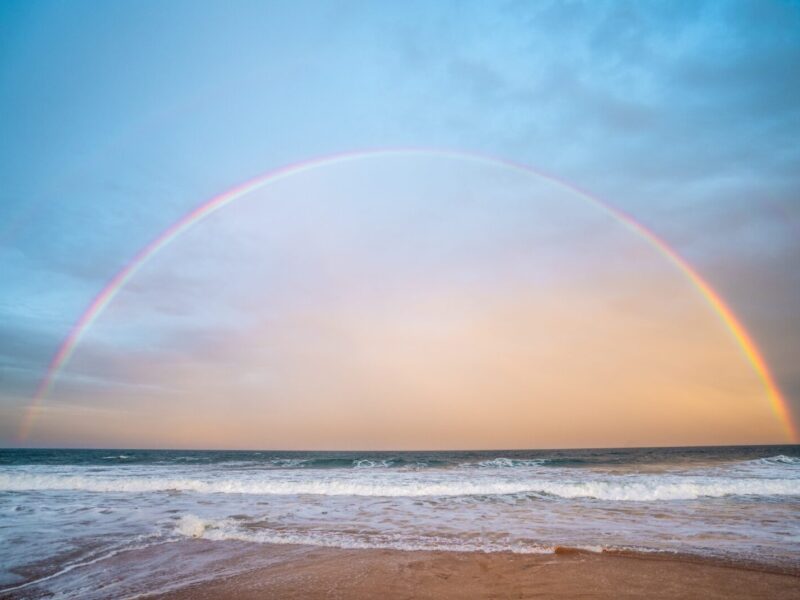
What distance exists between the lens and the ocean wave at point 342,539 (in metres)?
8.55

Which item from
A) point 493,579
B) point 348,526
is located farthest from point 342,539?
point 493,579

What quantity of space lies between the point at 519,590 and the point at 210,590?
4039 mm

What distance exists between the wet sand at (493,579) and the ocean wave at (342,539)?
60 centimetres

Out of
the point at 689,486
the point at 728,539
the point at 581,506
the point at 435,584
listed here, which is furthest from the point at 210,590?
the point at 689,486

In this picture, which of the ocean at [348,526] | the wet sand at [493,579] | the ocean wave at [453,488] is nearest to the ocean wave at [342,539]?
the ocean at [348,526]

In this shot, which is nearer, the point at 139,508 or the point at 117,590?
the point at 117,590

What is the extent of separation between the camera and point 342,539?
31.4 feet

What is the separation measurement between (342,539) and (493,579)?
3.97 meters

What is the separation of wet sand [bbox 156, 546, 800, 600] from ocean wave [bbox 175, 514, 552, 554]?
60cm

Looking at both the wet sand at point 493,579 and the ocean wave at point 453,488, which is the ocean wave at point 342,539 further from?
the ocean wave at point 453,488

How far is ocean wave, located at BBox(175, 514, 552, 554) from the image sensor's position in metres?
8.55

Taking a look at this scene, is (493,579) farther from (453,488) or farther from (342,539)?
(453,488)

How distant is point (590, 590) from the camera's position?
6.04 metres

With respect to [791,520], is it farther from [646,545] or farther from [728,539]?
[646,545]
